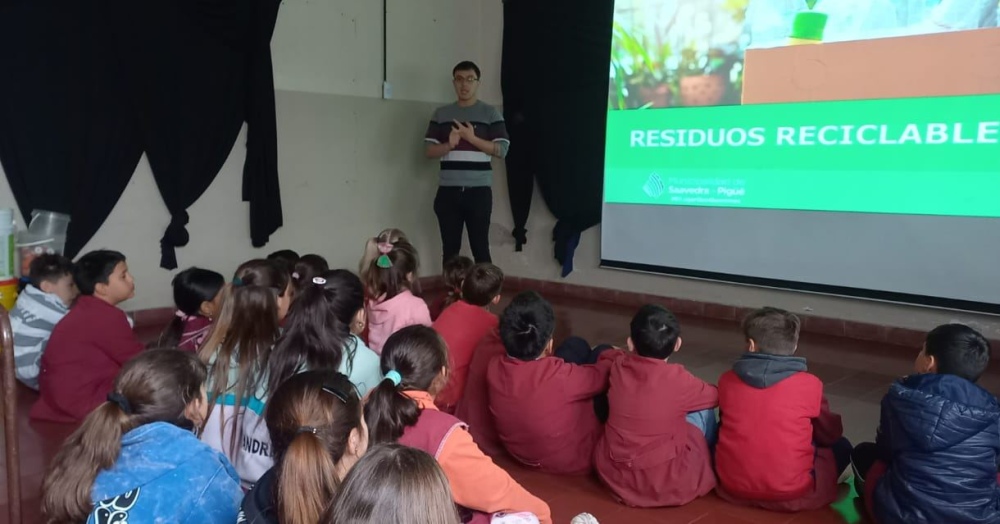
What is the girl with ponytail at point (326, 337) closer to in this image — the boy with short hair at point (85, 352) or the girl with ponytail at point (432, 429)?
the girl with ponytail at point (432, 429)

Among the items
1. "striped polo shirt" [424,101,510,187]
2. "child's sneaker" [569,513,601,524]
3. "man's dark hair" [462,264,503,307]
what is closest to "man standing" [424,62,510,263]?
"striped polo shirt" [424,101,510,187]

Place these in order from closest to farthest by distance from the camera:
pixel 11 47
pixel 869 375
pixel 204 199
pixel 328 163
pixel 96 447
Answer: pixel 96 447 → pixel 869 375 → pixel 11 47 → pixel 204 199 → pixel 328 163

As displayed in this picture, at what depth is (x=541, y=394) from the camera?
2.24 m

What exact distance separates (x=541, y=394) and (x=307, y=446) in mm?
1134

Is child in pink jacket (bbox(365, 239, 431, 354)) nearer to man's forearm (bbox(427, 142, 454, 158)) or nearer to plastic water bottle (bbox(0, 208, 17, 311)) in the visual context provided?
man's forearm (bbox(427, 142, 454, 158))

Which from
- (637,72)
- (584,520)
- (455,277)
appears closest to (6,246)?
(455,277)

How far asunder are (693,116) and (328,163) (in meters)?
2.39

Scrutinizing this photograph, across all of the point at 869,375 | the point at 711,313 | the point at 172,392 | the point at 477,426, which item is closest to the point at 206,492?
the point at 172,392

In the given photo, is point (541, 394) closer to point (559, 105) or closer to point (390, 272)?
point (390, 272)

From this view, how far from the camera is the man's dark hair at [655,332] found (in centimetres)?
212

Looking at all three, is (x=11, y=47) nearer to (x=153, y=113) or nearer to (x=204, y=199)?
(x=153, y=113)

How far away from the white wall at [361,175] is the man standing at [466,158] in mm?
740

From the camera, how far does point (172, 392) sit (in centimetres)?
148

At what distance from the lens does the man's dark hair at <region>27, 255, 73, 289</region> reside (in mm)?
3184
